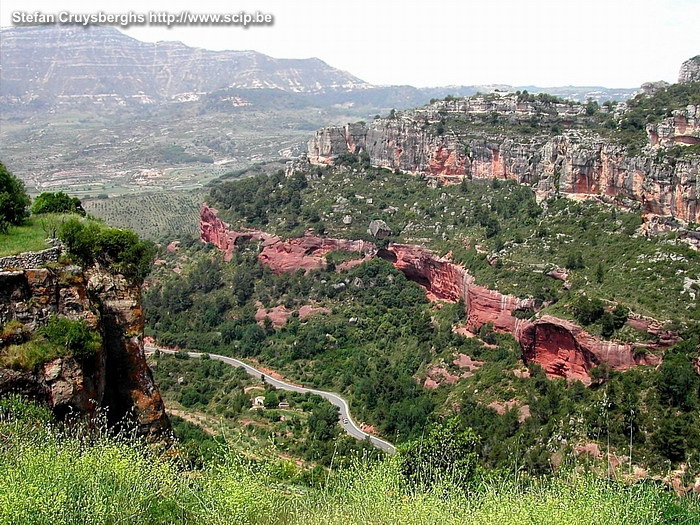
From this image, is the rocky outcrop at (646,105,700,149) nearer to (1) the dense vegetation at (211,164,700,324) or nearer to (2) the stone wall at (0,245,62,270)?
(1) the dense vegetation at (211,164,700,324)

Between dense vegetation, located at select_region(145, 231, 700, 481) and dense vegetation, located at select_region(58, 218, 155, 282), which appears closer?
dense vegetation, located at select_region(58, 218, 155, 282)

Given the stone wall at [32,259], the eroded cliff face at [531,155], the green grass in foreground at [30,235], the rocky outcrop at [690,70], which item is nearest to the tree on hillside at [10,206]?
the green grass in foreground at [30,235]

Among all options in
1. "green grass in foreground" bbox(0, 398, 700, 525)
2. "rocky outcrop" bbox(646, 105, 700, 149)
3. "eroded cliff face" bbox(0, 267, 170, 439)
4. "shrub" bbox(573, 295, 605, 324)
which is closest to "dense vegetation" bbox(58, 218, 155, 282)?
"eroded cliff face" bbox(0, 267, 170, 439)

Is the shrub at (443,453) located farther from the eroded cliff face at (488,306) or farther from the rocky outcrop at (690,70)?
the rocky outcrop at (690,70)

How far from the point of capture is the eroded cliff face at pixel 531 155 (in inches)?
2051

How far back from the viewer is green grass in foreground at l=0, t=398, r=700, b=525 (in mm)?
18766

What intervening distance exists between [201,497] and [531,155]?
58.8 metres

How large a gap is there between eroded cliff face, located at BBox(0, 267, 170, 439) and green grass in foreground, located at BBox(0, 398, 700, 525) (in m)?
1.24

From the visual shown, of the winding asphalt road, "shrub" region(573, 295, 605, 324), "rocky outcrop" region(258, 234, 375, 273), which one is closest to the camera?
"shrub" region(573, 295, 605, 324)

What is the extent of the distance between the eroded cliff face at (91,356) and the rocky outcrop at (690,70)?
62.3 meters

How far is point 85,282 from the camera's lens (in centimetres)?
2741

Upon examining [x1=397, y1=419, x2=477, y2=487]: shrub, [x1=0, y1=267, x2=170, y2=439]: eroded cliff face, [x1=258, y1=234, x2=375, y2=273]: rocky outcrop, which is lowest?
[x1=397, y1=419, x2=477, y2=487]: shrub

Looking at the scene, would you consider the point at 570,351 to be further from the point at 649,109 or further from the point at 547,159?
the point at 649,109

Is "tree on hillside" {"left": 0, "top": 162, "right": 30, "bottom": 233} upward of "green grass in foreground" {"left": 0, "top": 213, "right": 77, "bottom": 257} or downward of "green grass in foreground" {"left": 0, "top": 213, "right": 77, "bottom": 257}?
upward
